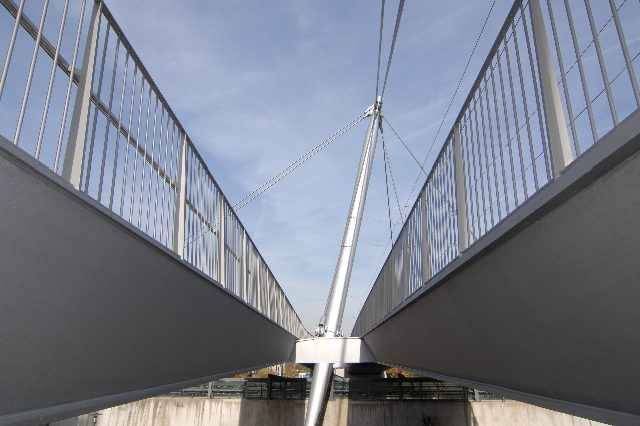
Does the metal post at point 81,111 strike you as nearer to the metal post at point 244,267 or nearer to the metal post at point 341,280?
the metal post at point 244,267

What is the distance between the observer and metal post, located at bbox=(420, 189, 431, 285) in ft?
26.0

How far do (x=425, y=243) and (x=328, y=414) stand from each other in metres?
22.6

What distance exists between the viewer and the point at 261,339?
10.6m

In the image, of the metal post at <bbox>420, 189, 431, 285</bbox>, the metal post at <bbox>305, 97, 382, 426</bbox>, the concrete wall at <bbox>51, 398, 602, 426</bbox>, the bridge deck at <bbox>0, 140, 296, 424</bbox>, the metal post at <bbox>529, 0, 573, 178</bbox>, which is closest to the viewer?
the bridge deck at <bbox>0, 140, 296, 424</bbox>

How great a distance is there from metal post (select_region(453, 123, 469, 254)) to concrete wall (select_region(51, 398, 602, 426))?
2445cm

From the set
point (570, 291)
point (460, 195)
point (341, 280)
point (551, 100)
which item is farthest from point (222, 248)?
point (341, 280)

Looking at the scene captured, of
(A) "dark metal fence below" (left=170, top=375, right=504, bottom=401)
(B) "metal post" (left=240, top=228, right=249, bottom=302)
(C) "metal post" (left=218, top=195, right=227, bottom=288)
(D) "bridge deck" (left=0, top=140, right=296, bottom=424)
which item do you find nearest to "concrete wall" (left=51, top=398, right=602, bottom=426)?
(A) "dark metal fence below" (left=170, top=375, right=504, bottom=401)

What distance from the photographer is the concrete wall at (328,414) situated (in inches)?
1090

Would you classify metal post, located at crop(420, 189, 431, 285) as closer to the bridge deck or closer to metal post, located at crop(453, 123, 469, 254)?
metal post, located at crop(453, 123, 469, 254)

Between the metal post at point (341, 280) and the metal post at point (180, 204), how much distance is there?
42.7 ft

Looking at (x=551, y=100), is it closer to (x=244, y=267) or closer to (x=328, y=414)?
(x=244, y=267)

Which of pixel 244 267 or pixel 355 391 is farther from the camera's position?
pixel 355 391

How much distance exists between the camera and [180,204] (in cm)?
635

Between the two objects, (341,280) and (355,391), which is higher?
(341,280)
